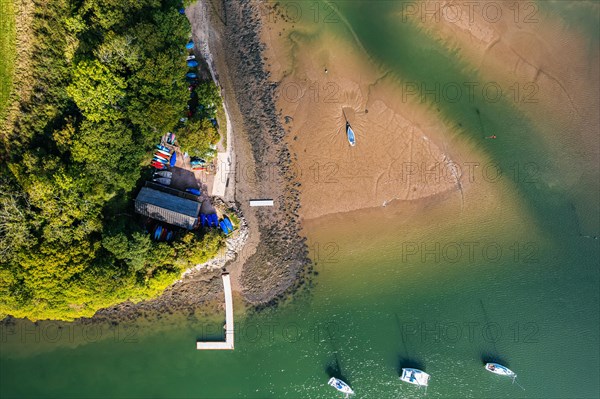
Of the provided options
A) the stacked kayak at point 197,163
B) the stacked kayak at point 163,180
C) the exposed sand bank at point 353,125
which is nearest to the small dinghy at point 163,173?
the stacked kayak at point 163,180

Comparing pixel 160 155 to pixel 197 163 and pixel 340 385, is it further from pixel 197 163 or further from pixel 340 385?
pixel 340 385

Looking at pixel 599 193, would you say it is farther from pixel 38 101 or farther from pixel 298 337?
pixel 38 101

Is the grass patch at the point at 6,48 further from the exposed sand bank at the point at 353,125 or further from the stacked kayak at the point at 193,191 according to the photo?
the exposed sand bank at the point at 353,125

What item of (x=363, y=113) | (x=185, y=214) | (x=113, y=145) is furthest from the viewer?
(x=363, y=113)

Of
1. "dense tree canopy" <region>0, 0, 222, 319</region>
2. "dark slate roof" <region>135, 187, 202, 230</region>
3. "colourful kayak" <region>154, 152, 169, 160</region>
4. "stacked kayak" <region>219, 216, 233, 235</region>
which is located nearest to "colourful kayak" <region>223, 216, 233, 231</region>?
"stacked kayak" <region>219, 216, 233, 235</region>

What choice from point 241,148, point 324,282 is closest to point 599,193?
point 324,282

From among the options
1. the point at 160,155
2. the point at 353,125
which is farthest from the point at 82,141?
the point at 353,125
